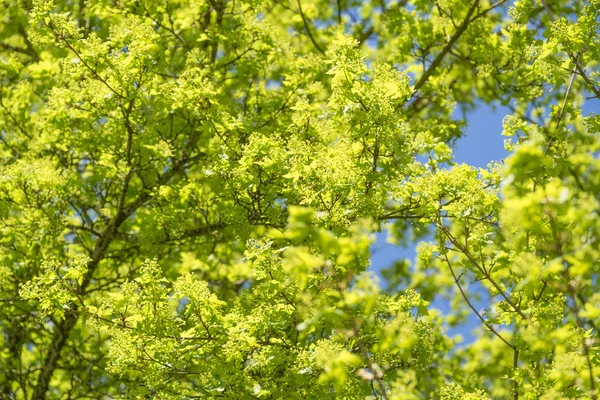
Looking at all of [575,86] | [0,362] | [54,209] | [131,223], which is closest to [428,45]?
[575,86]

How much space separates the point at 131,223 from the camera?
8484mm

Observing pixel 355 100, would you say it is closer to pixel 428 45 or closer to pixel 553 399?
pixel 553 399

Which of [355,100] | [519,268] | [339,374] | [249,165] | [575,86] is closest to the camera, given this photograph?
[339,374]

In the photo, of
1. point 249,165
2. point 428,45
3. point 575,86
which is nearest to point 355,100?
point 249,165

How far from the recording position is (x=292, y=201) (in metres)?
6.18

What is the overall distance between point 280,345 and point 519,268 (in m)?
2.53

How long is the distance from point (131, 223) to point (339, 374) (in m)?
5.97

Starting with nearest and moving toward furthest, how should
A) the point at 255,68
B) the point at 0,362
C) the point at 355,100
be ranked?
the point at 355,100 → the point at 255,68 → the point at 0,362

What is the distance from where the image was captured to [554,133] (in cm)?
604

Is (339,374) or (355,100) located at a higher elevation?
(355,100)

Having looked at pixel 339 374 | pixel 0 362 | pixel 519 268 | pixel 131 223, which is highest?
pixel 131 223

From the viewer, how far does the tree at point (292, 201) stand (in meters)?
4.35

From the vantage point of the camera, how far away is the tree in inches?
171

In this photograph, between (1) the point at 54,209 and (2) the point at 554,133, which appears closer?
(2) the point at 554,133
